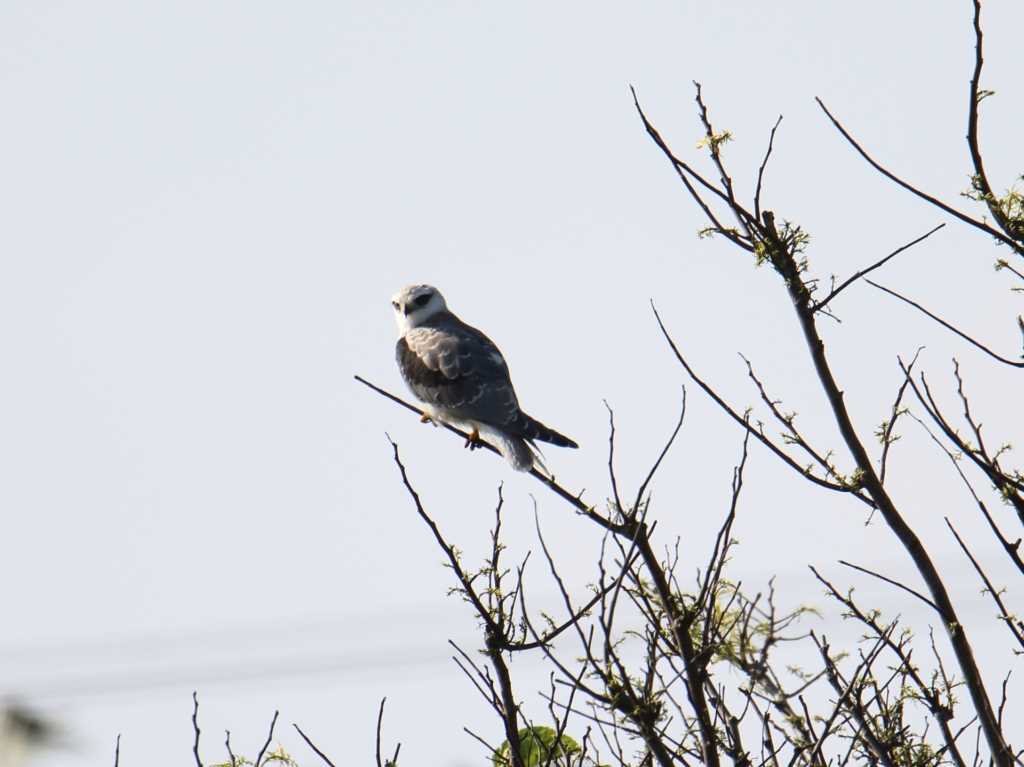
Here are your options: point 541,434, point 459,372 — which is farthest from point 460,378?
point 541,434

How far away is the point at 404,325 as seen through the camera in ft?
36.7

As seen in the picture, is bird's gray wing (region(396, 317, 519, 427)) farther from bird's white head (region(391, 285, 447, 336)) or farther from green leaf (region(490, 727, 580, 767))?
green leaf (region(490, 727, 580, 767))

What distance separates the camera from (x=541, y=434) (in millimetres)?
8273

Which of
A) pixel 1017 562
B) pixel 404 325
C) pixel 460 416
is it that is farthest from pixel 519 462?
pixel 1017 562

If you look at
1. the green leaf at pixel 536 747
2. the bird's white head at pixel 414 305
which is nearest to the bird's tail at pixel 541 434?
the bird's white head at pixel 414 305

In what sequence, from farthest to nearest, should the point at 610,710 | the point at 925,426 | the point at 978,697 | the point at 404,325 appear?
the point at 404,325
the point at 925,426
the point at 610,710
the point at 978,697

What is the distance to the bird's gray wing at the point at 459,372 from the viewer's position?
8.95 m

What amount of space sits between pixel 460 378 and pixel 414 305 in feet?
6.20

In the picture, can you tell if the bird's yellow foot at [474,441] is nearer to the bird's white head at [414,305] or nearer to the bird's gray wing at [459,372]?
the bird's gray wing at [459,372]

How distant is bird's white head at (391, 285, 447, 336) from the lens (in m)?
11.1

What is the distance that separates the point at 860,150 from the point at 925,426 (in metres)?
0.93

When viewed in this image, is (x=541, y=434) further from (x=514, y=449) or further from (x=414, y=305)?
(x=414, y=305)

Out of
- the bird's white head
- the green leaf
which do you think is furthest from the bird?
the green leaf

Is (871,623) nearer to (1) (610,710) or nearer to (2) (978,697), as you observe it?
(2) (978,697)
